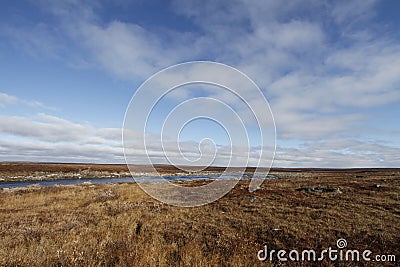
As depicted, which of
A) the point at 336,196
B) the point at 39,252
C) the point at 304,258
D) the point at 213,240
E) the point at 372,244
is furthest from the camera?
the point at 336,196

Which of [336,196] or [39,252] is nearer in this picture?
[39,252]

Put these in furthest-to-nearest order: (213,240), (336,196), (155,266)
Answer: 1. (336,196)
2. (213,240)
3. (155,266)

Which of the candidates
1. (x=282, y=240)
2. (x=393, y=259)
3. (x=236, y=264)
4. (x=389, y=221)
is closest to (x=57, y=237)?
(x=236, y=264)

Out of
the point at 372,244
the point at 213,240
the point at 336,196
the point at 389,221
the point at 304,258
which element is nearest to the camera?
the point at 304,258

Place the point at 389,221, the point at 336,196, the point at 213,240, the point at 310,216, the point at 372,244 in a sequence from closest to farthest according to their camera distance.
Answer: the point at 372,244 → the point at 213,240 → the point at 389,221 → the point at 310,216 → the point at 336,196

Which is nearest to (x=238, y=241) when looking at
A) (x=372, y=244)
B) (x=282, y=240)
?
(x=282, y=240)

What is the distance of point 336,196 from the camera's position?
22219 millimetres

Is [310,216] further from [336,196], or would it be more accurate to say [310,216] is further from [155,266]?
[155,266]

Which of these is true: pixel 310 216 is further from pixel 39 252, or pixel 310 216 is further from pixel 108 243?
pixel 39 252

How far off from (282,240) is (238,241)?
193cm

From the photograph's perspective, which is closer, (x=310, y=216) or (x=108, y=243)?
(x=108, y=243)

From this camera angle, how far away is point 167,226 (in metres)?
13.3

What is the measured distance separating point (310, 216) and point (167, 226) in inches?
333

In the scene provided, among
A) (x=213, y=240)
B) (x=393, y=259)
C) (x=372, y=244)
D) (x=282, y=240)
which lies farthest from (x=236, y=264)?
(x=372, y=244)
